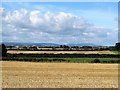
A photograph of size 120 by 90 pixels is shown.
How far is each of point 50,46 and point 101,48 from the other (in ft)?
65.5

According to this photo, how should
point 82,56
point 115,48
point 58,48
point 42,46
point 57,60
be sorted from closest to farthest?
point 57,60
point 82,56
point 115,48
point 58,48
point 42,46

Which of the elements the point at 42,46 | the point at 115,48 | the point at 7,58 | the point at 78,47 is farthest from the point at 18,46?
the point at 7,58

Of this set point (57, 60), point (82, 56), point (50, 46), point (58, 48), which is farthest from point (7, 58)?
point (50, 46)

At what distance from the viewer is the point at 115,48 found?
404ft

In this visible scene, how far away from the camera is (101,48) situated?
132875 millimetres

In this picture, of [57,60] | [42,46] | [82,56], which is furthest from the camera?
[42,46]

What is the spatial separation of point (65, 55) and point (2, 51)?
17495 millimetres

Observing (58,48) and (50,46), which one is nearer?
(58,48)

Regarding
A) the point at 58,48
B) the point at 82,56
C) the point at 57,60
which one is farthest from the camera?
the point at 58,48

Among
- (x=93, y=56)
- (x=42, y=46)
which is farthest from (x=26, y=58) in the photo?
(x=42, y=46)

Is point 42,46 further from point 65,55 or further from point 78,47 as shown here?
point 65,55

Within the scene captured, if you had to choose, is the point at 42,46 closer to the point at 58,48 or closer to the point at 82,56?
the point at 58,48

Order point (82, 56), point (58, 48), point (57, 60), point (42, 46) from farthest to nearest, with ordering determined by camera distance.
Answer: point (42, 46)
point (58, 48)
point (82, 56)
point (57, 60)

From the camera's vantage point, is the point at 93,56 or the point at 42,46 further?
the point at 42,46
